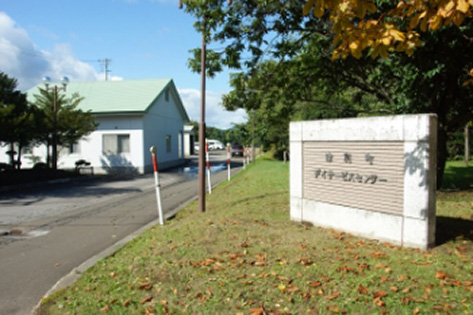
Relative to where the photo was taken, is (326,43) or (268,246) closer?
(268,246)

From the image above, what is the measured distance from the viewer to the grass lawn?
11.4 feet

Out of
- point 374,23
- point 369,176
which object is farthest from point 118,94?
point 374,23

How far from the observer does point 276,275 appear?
4.11 meters

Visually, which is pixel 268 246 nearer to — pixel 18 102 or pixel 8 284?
pixel 8 284

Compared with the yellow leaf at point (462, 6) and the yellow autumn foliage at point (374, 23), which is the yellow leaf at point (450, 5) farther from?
the yellow leaf at point (462, 6)

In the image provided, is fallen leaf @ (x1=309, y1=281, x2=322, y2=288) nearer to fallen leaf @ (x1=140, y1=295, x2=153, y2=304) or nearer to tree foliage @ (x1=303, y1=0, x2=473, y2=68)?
fallen leaf @ (x1=140, y1=295, x2=153, y2=304)

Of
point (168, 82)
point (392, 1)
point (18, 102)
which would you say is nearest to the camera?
point (392, 1)

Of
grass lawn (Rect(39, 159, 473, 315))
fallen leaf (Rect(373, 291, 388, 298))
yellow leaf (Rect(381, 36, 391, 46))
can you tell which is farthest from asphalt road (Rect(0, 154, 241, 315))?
yellow leaf (Rect(381, 36, 391, 46))

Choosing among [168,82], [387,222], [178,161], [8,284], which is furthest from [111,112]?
[387,222]

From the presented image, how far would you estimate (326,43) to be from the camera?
9.67 metres

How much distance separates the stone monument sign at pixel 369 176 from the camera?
475 centimetres

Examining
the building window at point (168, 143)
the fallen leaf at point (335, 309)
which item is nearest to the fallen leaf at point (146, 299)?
the fallen leaf at point (335, 309)

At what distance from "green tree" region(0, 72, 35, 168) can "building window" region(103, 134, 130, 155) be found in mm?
6783

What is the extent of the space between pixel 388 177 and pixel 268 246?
1947mm
